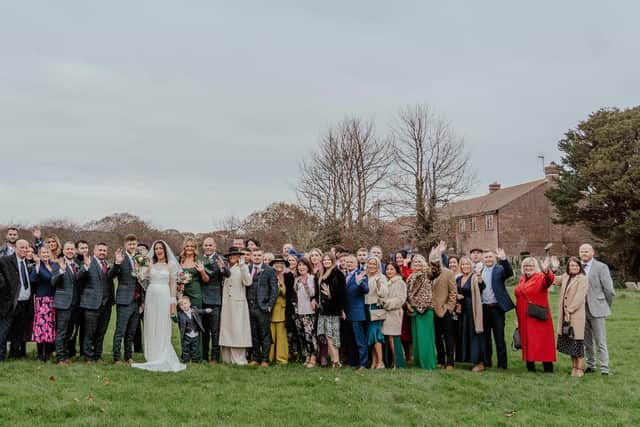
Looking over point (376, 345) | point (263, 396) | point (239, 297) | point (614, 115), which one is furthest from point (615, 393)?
point (614, 115)

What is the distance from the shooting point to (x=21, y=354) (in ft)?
30.9

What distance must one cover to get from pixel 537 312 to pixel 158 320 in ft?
19.6

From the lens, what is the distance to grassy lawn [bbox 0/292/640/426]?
6344 millimetres

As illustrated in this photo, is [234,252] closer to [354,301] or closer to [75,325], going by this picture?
[354,301]

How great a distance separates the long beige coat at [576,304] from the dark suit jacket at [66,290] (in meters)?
7.76

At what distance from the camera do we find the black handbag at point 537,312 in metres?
8.85

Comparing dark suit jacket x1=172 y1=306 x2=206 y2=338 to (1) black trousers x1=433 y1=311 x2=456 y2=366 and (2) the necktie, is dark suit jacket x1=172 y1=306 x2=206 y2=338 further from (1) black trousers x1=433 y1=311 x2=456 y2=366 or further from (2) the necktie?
(1) black trousers x1=433 y1=311 x2=456 y2=366

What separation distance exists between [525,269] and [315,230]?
79.5 feet

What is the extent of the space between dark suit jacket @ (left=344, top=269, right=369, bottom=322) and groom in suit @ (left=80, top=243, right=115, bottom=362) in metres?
3.79

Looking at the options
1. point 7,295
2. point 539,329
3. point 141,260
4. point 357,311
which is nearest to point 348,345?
point 357,311

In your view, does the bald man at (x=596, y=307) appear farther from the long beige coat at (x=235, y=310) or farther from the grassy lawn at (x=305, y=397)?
the long beige coat at (x=235, y=310)

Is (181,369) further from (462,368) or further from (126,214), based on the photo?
(126,214)

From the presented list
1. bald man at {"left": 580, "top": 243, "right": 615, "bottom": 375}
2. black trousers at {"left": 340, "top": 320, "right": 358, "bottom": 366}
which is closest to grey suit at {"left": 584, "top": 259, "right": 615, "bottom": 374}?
bald man at {"left": 580, "top": 243, "right": 615, "bottom": 375}

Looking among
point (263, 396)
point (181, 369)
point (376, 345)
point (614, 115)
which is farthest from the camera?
point (614, 115)
